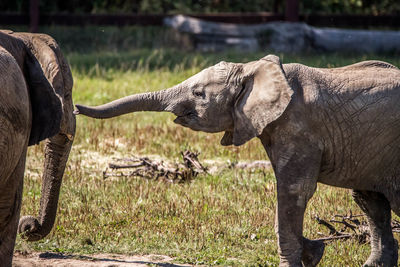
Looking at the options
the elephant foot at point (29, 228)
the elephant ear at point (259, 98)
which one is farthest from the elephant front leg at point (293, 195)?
the elephant foot at point (29, 228)

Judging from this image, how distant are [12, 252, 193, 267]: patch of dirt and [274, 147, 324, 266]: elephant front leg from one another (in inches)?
42.4

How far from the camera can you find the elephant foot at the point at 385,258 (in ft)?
20.0

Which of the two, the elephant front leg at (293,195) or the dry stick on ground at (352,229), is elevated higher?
the elephant front leg at (293,195)

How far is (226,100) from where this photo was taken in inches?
223

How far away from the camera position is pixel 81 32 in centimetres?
1809

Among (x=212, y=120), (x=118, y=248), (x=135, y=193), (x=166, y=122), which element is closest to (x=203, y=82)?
(x=212, y=120)

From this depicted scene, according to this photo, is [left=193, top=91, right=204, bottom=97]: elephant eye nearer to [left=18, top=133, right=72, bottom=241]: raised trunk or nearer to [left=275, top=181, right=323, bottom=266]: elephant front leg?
[left=275, top=181, right=323, bottom=266]: elephant front leg

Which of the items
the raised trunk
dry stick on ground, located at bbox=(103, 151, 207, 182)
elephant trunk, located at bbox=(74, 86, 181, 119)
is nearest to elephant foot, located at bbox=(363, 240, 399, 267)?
elephant trunk, located at bbox=(74, 86, 181, 119)

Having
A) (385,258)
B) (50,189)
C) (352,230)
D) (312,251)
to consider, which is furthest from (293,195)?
(50,189)

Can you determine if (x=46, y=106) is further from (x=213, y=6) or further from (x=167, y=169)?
(x=213, y=6)

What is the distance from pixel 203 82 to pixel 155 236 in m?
1.85

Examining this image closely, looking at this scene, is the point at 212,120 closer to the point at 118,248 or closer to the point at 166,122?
the point at 118,248

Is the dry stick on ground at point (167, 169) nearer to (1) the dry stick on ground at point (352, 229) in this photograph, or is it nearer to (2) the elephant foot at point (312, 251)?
(1) the dry stick on ground at point (352, 229)

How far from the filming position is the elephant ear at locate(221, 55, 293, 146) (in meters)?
5.46
